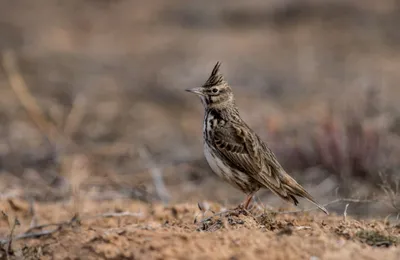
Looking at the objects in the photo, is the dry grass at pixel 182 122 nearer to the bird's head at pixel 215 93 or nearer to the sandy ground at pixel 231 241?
the sandy ground at pixel 231 241

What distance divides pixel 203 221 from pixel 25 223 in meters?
2.45

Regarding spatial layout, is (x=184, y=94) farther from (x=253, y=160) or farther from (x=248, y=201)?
(x=248, y=201)

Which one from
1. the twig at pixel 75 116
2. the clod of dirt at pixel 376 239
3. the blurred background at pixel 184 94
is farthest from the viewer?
the twig at pixel 75 116

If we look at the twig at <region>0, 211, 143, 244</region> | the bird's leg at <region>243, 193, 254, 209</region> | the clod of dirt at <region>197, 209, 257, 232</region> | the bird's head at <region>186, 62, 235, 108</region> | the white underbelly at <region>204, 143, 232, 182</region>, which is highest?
the bird's head at <region>186, 62, 235, 108</region>

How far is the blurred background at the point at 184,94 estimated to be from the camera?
30.2ft

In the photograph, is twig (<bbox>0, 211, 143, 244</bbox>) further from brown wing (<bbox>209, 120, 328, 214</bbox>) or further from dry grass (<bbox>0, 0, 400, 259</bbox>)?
brown wing (<bbox>209, 120, 328, 214</bbox>)

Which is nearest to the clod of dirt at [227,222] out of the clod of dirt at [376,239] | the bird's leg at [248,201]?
the bird's leg at [248,201]

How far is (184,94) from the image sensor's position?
13.6 m

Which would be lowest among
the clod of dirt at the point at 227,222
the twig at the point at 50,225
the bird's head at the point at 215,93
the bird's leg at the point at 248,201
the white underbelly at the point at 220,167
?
the twig at the point at 50,225

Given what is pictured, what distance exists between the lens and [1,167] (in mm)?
10219

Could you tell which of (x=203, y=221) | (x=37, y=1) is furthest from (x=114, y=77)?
(x=203, y=221)

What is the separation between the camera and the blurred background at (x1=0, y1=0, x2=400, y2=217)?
921cm

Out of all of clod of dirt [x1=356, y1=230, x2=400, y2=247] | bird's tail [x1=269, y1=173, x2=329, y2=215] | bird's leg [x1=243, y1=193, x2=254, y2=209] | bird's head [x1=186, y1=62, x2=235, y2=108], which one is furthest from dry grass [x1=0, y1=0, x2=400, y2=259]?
bird's head [x1=186, y1=62, x2=235, y2=108]

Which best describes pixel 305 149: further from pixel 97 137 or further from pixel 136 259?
pixel 136 259
